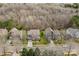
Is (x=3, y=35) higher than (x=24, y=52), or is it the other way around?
(x=3, y=35)

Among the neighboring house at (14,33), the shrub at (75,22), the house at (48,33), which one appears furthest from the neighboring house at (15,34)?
the shrub at (75,22)

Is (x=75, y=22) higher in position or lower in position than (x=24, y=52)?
higher

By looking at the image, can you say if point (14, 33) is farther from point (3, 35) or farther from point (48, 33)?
point (48, 33)

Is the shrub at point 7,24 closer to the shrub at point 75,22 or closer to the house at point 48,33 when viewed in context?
the house at point 48,33

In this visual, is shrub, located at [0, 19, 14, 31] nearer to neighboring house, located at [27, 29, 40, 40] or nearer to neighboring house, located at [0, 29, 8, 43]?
neighboring house, located at [0, 29, 8, 43]

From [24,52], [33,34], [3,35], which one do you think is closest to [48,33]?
[33,34]

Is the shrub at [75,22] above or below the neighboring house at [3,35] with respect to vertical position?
above

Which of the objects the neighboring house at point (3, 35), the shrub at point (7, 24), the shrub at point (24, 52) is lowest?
the shrub at point (24, 52)

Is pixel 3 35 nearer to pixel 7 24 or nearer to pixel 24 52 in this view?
pixel 7 24

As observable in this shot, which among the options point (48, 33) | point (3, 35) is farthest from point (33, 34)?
point (3, 35)

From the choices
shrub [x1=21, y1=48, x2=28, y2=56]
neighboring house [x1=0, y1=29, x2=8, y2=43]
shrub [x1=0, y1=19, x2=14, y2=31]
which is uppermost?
shrub [x1=0, y1=19, x2=14, y2=31]

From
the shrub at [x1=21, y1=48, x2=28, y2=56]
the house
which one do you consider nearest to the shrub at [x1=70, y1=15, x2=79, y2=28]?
the house

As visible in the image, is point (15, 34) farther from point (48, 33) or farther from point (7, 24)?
point (48, 33)
